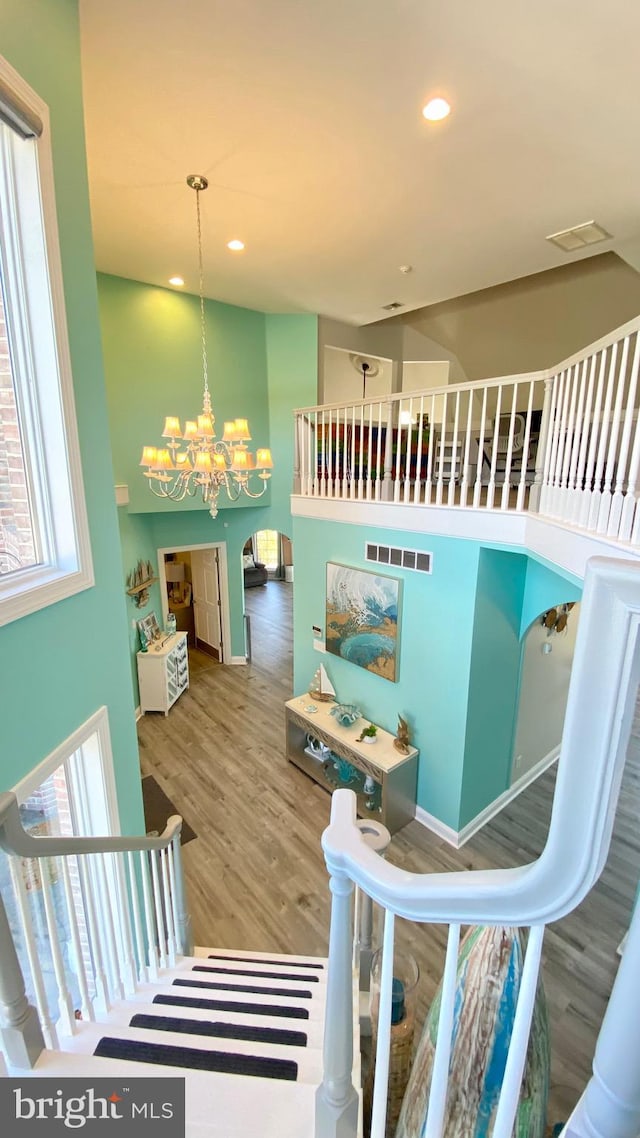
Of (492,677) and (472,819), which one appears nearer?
(492,677)

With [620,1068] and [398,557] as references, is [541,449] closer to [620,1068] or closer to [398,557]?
[398,557]

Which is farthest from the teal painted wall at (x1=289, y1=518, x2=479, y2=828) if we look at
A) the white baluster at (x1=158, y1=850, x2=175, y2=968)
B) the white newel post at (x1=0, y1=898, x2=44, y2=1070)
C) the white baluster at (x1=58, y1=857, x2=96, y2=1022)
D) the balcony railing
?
the white newel post at (x1=0, y1=898, x2=44, y2=1070)

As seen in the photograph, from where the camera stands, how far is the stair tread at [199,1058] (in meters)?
1.46

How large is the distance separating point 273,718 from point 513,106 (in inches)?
247

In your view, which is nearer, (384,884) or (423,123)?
(384,884)

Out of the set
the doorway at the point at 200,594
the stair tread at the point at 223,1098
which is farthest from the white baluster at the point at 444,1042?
the doorway at the point at 200,594

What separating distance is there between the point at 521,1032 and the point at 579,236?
5343mm

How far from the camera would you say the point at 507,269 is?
4660 mm

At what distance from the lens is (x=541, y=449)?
319 cm

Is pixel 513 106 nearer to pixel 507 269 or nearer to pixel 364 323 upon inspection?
pixel 507 269

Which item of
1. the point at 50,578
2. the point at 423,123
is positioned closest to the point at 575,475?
the point at 423,123

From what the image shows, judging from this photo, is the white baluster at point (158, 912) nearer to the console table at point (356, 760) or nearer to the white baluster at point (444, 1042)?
the white baluster at point (444, 1042)

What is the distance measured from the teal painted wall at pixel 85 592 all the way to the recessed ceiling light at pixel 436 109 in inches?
73.8

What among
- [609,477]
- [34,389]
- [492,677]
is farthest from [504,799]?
[34,389]
